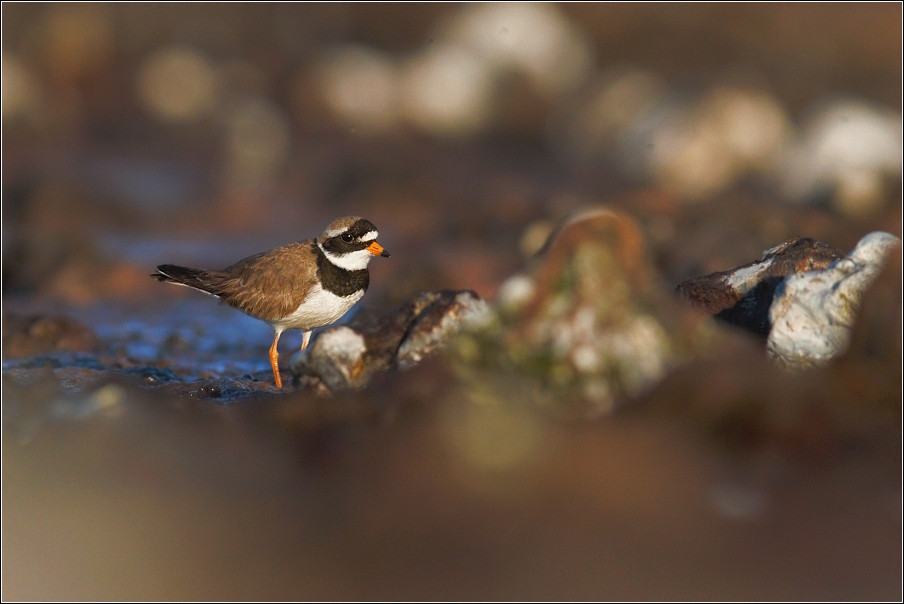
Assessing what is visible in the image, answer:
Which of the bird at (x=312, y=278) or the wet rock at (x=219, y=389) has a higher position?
the bird at (x=312, y=278)

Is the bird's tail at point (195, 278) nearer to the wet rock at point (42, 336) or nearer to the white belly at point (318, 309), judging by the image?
the white belly at point (318, 309)

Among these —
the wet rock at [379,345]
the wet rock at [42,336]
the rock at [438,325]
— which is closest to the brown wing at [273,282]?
the wet rock at [379,345]

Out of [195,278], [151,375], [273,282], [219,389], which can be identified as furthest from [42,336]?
[219,389]

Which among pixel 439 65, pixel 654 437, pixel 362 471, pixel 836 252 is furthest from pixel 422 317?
pixel 439 65

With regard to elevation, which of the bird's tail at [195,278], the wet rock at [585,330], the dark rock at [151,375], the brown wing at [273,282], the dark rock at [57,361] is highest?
the bird's tail at [195,278]

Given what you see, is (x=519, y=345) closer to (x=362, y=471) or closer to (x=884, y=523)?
(x=362, y=471)

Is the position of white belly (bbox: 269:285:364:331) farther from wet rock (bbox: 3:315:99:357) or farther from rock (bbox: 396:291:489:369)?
wet rock (bbox: 3:315:99:357)

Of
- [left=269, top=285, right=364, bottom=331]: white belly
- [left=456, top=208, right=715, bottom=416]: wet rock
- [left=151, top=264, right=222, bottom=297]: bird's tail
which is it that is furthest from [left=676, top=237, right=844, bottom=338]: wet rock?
[left=151, top=264, right=222, bottom=297]: bird's tail
